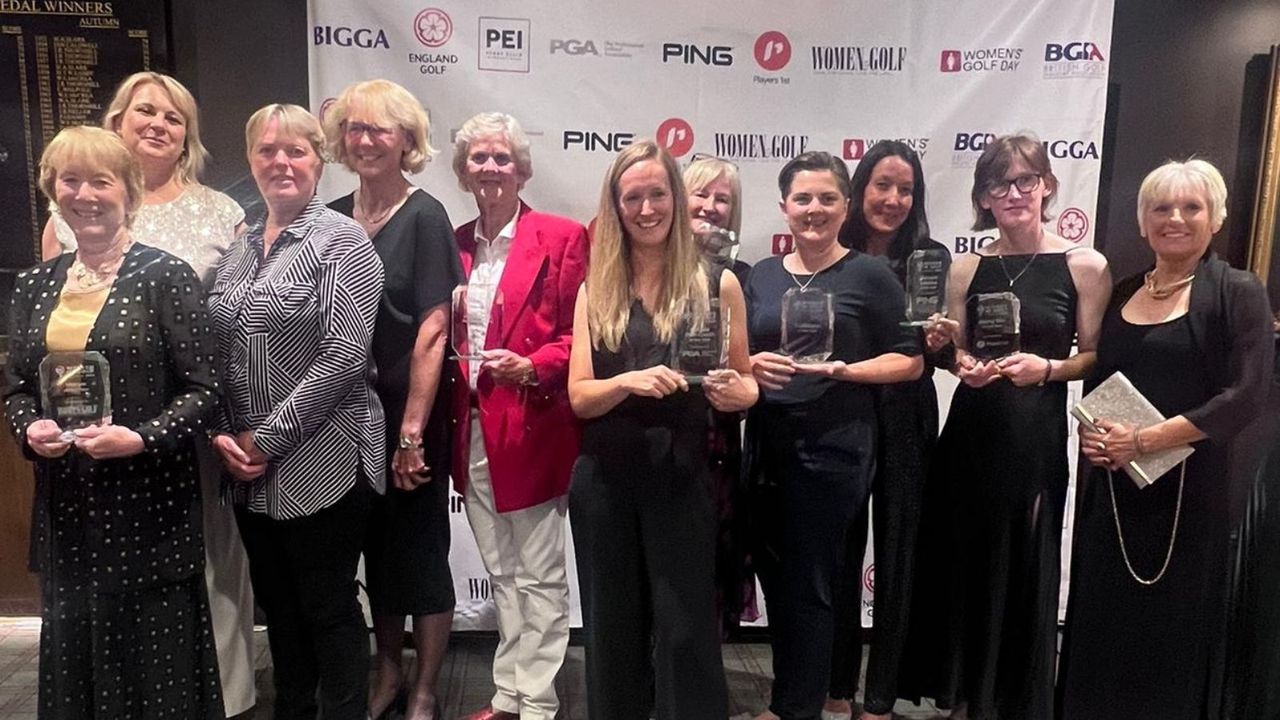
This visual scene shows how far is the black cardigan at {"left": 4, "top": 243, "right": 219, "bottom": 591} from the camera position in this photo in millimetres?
1888

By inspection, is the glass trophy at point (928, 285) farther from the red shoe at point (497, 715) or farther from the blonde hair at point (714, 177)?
the red shoe at point (497, 715)

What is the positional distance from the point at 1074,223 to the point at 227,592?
3331 millimetres

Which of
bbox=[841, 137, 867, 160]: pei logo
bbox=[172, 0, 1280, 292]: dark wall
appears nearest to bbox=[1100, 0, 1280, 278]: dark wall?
bbox=[172, 0, 1280, 292]: dark wall

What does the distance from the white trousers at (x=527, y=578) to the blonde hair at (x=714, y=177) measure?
0.97 meters

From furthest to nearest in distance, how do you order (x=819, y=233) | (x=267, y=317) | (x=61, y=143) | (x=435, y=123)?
(x=435, y=123)
(x=819, y=233)
(x=267, y=317)
(x=61, y=143)

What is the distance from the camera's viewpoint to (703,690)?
208 cm

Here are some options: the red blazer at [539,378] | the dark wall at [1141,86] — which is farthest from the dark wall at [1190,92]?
the red blazer at [539,378]

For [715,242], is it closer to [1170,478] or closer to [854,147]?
[854,147]

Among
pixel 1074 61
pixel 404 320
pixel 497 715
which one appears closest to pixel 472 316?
pixel 404 320

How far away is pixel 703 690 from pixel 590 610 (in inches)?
13.6

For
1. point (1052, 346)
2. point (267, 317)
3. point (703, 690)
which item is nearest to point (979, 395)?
point (1052, 346)

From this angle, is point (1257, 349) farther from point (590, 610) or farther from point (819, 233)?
point (590, 610)

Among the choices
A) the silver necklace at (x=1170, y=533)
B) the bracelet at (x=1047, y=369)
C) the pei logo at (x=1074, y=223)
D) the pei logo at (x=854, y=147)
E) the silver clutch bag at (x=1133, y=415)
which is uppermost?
the pei logo at (x=854, y=147)

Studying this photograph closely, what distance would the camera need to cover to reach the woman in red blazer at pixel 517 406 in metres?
2.32
